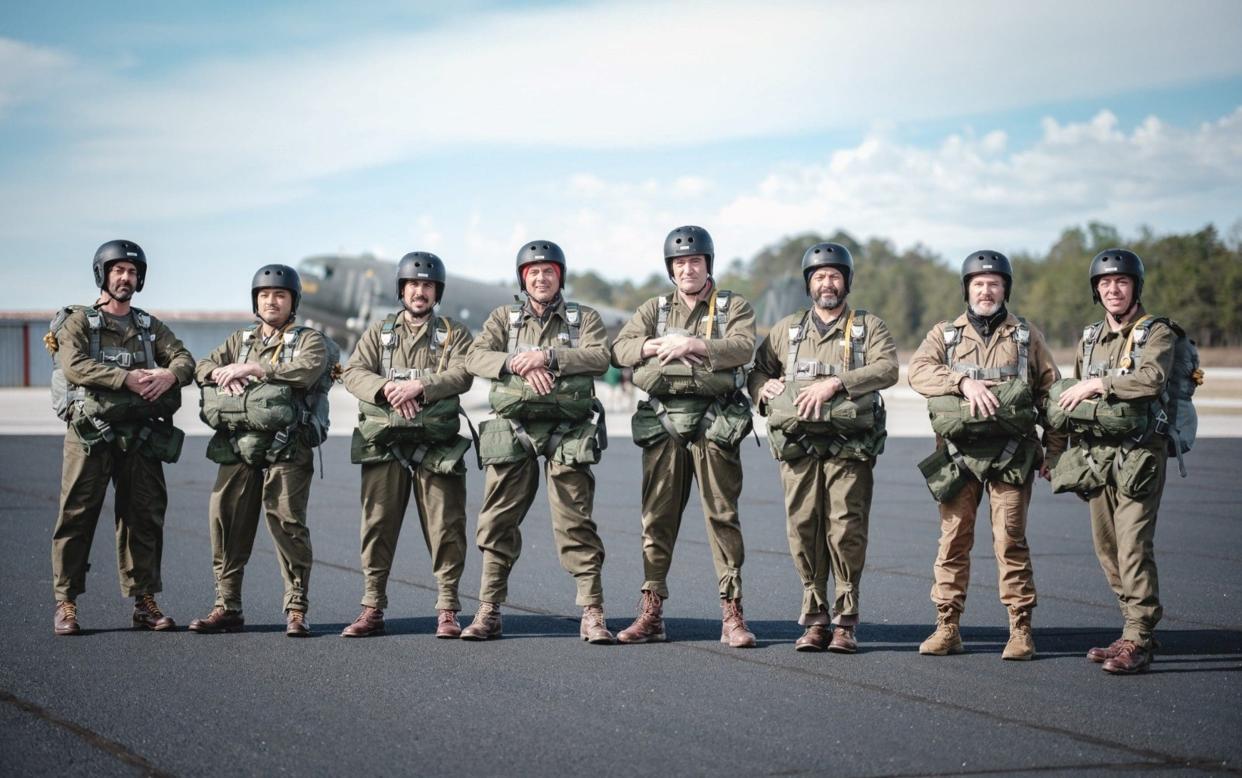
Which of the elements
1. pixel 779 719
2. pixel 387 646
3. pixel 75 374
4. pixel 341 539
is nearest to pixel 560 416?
pixel 387 646

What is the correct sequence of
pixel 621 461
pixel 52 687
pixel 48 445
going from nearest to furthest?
pixel 52 687, pixel 621 461, pixel 48 445

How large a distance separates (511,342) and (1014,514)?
3.06 m

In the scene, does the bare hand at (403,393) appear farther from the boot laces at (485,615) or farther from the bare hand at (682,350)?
the bare hand at (682,350)

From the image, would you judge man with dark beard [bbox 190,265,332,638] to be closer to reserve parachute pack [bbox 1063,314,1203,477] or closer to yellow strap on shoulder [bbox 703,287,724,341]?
yellow strap on shoulder [bbox 703,287,724,341]

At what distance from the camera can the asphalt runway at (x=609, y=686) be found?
4.83m

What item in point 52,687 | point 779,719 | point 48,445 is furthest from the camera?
point 48,445

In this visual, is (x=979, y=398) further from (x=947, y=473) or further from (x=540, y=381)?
(x=540, y=381)

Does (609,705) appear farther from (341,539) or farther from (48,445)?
(48,445)

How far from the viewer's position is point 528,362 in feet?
22.8

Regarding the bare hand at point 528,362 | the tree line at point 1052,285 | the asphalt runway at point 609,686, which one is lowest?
the asphalt runway at point 609,686

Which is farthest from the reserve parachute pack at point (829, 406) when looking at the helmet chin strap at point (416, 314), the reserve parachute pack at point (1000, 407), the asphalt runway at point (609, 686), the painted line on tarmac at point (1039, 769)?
the painted line on tarmac at point (1039, 769)

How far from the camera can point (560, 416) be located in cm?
707

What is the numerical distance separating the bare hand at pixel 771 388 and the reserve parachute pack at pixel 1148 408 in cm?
148

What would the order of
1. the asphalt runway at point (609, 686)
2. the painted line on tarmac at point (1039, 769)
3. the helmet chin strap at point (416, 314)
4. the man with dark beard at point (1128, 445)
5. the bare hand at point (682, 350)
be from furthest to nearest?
1. the helmet chin strap at point (416, 314)
2. the bare hand at point (682, 350)
3. the man with dark beard at point (1128, 445)
4. the asphalt runway at point (609, 686)
5. the painted line on tarmac at point (1039, 769)
